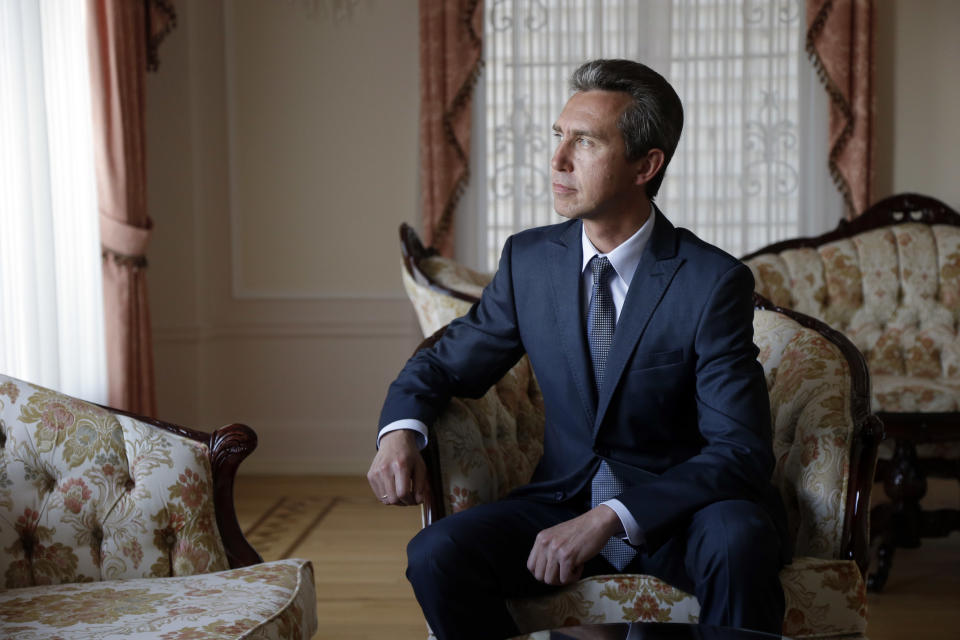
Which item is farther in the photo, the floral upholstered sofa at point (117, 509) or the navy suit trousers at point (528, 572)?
the floral upholstered sofa at point (117, 509)

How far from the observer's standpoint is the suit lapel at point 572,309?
198 centimetres

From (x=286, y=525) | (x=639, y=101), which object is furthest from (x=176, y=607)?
(x=286, y=525)

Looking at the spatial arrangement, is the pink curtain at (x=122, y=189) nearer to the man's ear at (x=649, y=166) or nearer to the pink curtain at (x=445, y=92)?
the pink curtain at (x=445, y=92)

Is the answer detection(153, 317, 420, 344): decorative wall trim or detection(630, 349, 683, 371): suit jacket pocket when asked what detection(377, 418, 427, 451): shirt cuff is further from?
detection(153, 317, 420, 344): decorative wall trim

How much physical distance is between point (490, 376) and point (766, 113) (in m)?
3.17

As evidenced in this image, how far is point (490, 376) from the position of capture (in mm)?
2137

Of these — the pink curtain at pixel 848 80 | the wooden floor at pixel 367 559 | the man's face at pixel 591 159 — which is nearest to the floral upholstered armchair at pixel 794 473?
the man's face at pixel 591 159

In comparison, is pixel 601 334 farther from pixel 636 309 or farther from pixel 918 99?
pixel 918 99

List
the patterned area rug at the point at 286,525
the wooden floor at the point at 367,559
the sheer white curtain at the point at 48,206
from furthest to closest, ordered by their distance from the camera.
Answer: the patterned area rug at the point at 286,525 → the sheer white curtain at the point at 48,206 → the wooden floor at the point at 367,559

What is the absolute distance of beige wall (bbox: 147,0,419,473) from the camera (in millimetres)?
4832

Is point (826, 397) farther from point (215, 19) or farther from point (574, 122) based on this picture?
point (215, 19)

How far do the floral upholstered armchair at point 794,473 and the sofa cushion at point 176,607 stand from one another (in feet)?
1.16

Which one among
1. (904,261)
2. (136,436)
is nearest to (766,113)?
(904,261)

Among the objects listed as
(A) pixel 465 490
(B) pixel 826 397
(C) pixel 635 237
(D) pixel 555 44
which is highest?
(D) pixel 555 44
